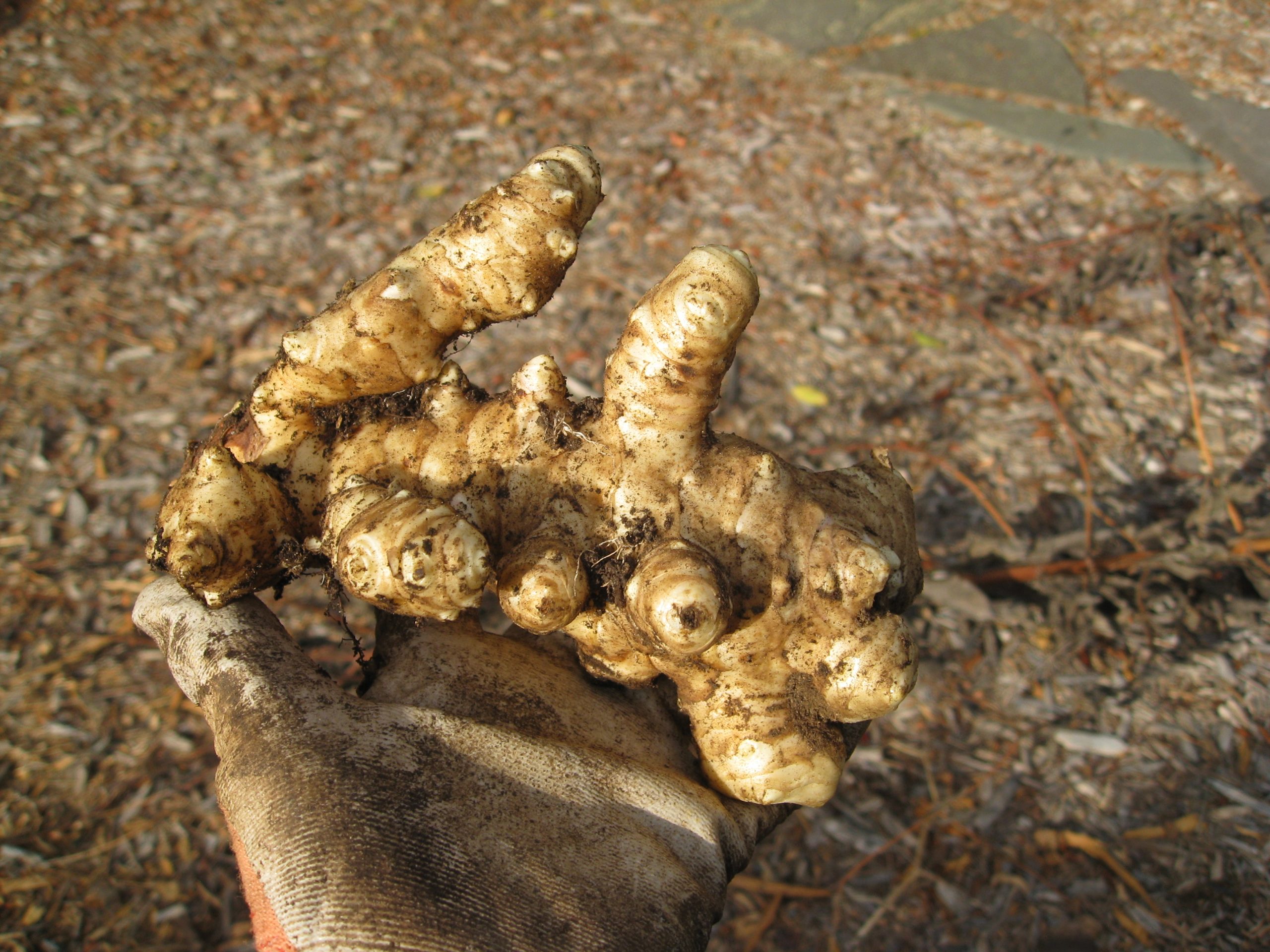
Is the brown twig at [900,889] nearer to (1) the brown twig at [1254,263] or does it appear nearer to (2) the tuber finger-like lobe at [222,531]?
(2) the tuber finger-like lobe at [222,531]

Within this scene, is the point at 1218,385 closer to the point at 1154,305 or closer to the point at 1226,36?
the point at 1154,305

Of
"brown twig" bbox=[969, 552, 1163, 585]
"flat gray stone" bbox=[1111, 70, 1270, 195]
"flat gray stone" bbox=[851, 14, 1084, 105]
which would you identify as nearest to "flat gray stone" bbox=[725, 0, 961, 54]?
"flat gray stone" bbox=[851, 14, 1084, 105]

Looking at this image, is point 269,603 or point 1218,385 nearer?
point 269,603

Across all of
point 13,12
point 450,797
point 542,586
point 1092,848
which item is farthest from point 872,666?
point 13,12

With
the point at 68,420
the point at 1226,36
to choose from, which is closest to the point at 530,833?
the point at 68,420

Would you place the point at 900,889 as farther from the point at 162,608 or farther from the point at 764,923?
the point at 162,608

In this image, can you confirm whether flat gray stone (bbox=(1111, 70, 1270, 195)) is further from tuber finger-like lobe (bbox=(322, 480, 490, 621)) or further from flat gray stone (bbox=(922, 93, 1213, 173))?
tuber finger-like lobe (bbox=(322, 480, 490, 621))
